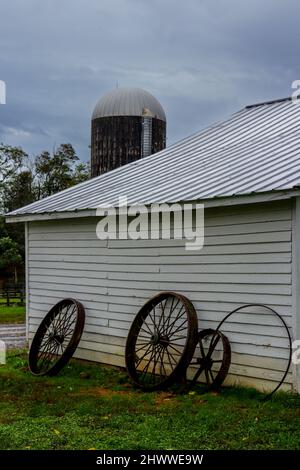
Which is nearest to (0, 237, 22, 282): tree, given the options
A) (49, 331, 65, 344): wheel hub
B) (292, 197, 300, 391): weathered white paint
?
(49, 331, 65, 344): wheel hub

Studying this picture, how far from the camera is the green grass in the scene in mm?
22078

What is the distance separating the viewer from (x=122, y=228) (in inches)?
461

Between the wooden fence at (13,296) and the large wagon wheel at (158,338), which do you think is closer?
the large wagon wheel at (158,338)

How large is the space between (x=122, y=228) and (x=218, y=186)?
7.73 ft

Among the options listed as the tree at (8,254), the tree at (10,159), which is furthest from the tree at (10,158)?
the tree at (8,254)

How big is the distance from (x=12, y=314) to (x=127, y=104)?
9.01 meters

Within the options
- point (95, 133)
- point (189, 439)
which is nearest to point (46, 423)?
point (189, 439)

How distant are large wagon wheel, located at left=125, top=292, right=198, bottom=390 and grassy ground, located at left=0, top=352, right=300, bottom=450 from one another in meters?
0.42

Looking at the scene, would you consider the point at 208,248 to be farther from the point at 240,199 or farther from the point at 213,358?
the point at 213,358

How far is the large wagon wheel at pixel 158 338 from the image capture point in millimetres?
10344

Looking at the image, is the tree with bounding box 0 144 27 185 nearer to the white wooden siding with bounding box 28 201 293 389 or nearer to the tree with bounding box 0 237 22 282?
the tree with bounding box 0 237 22 282

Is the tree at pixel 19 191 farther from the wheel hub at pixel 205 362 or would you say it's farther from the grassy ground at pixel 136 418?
the wheel hub at pixel 205 362

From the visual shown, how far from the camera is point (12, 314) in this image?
78.4 feet

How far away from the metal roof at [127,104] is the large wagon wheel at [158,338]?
32.0ft
